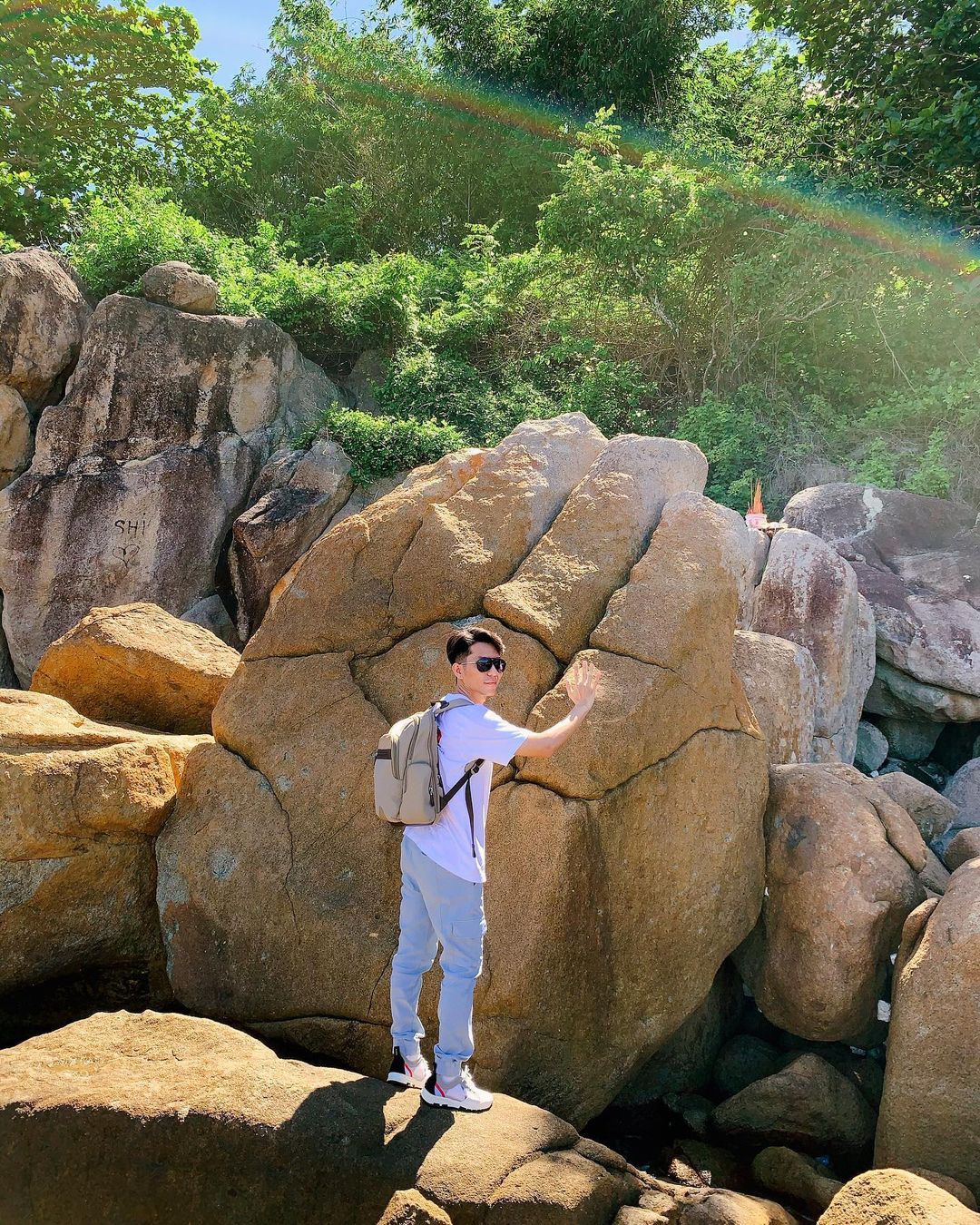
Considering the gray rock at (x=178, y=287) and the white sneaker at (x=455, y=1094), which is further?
the gray rock at (x=178, y=287)

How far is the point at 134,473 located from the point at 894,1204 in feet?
37.6

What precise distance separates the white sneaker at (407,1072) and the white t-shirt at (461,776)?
0.92 m

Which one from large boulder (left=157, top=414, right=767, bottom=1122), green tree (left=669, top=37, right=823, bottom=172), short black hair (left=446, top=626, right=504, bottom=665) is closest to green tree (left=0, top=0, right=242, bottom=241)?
green tree (left=669, top=37, right=823, bottom=172)

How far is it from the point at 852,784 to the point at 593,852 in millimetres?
2125

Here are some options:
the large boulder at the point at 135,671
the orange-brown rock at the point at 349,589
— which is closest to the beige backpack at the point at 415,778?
the orange-brown rock at the point at 349,589

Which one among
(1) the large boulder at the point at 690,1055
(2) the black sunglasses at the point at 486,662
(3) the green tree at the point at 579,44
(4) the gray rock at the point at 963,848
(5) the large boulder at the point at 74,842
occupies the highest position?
(3) the green tree at the point at 579,44

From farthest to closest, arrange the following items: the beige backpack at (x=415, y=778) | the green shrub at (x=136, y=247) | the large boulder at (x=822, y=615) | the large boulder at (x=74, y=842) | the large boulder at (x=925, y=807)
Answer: the green shrub at (x=136, y=247) → the large boulder at (x=822, y=615) → the large boulder at (x=925, y=807) → the large boulder at (x=74, y=842) → the beige backpack at (x=415, y=778)

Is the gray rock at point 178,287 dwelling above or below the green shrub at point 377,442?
above

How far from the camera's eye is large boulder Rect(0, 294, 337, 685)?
12828mm

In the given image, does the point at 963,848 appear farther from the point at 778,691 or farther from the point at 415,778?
the point at 415,778

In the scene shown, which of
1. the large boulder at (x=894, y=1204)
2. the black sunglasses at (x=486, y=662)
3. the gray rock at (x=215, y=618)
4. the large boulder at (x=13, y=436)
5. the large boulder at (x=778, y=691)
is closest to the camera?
the large boulder at (x=894, y=1204)

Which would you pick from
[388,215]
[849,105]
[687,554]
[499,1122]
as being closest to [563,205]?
[849,105]

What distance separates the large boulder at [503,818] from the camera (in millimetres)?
5496

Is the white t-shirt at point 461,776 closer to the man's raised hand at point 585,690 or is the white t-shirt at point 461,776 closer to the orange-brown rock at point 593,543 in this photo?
the man's raised hand at point 585,690
